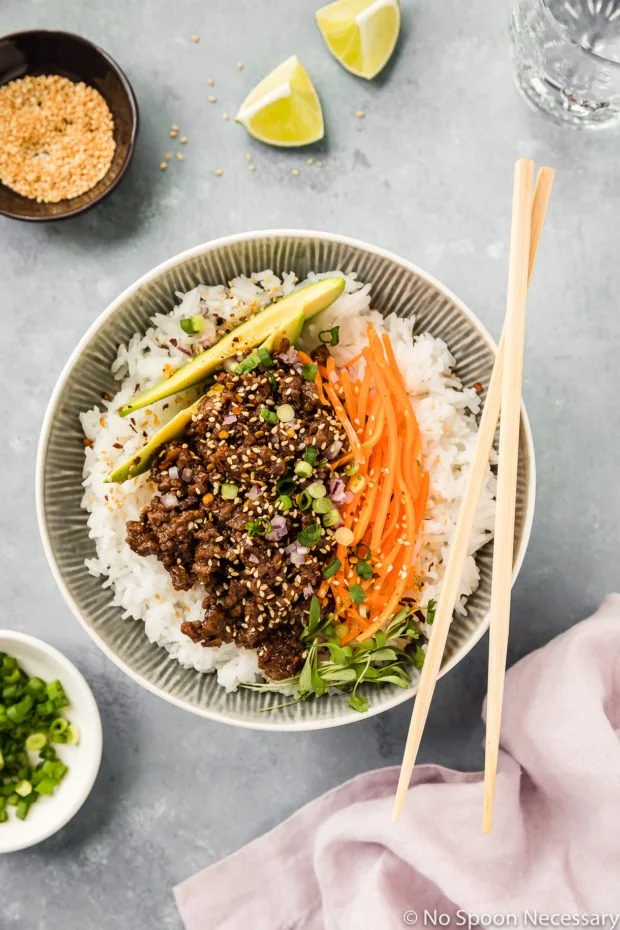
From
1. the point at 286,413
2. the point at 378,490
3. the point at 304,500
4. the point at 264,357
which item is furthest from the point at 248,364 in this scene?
the point at 378,490

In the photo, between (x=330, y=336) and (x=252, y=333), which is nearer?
(x=252, y=333)

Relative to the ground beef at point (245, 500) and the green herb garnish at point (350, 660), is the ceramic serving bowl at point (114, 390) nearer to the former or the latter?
the green herb garnish at point (350, 660)

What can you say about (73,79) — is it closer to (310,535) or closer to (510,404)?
(310,535)

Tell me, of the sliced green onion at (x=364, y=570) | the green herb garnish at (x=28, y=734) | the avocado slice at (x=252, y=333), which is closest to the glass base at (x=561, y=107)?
the avocado slice at (x=252, y=333)

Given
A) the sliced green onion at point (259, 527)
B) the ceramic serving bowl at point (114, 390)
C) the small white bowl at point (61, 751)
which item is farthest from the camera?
the small white bowl at point (61, 751)

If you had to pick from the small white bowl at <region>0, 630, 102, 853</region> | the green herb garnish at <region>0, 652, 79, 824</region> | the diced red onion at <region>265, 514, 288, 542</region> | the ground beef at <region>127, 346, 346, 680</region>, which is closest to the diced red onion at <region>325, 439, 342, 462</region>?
the ground beef at <region>127, 346, 346, 680</region>
